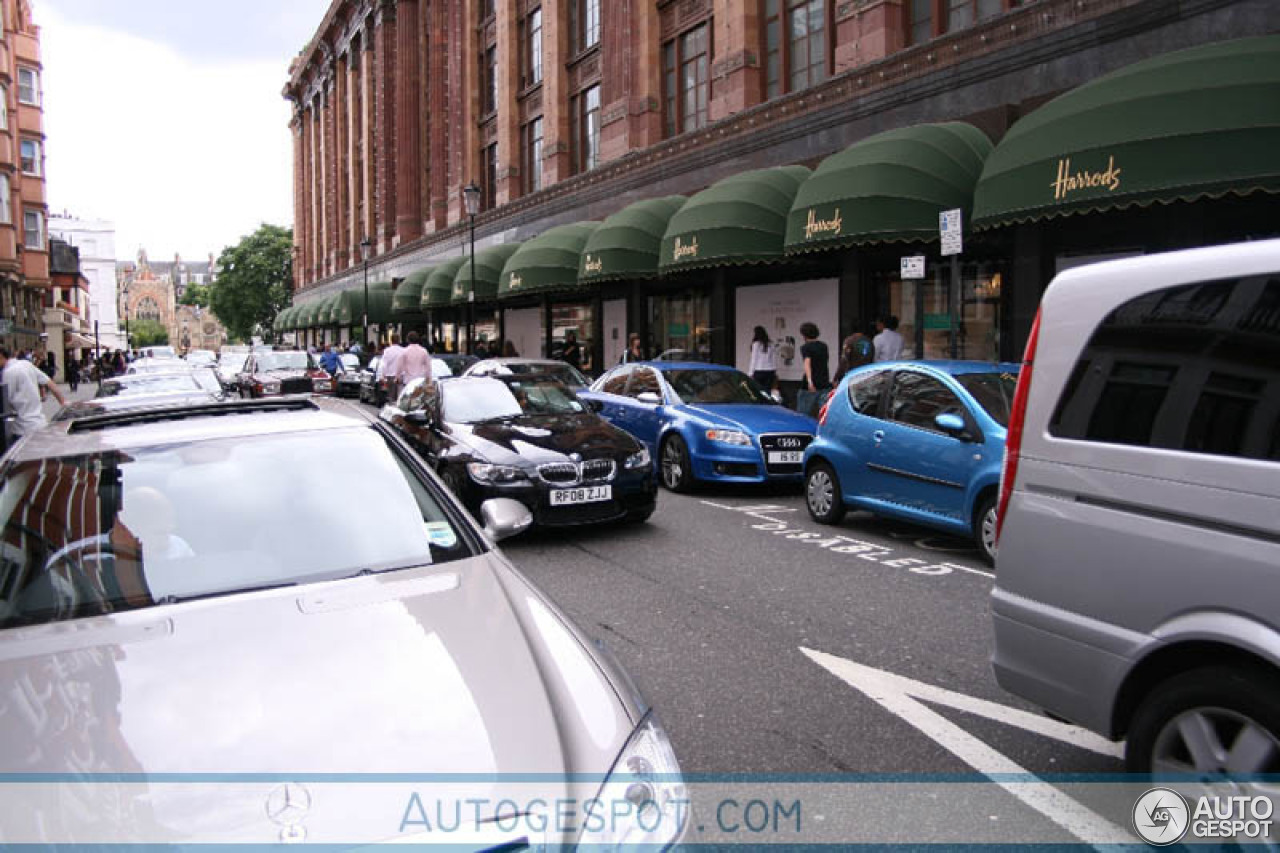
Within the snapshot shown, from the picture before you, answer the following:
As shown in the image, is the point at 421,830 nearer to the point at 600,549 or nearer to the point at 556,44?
the point at 600,549

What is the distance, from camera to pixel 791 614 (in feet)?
19.4

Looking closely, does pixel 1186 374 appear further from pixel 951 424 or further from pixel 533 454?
pixel 533 454

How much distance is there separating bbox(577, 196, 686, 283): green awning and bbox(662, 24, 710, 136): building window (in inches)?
97.8

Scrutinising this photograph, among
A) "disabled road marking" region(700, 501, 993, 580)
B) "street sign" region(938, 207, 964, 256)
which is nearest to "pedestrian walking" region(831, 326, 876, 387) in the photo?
"street sign" region(938, 207, 964, 256)

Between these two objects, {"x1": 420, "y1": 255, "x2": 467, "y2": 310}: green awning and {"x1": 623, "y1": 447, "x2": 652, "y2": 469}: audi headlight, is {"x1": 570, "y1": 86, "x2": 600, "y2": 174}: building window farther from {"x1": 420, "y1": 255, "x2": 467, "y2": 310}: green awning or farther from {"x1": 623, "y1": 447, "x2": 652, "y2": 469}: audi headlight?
{"x1": 623, "y1": 447, "x2": 652, "y2": 469}: audi headlight

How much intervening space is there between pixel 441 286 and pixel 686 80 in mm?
14015

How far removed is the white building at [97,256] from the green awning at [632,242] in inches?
4396

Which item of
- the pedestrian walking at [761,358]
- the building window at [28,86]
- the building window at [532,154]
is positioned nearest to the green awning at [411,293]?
the building window at [532,154]

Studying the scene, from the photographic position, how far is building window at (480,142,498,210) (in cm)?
3666

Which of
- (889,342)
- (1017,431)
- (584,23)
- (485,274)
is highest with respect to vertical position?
(584,23)

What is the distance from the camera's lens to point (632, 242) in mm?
20812

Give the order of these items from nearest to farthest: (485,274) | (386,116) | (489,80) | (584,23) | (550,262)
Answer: (550,262), (584,23), (485,274), (489,80), (386,116)

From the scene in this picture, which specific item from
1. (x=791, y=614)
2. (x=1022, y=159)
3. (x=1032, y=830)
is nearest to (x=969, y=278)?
(x=1022, y=159)

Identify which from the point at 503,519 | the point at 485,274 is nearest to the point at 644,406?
the point at 503,519
